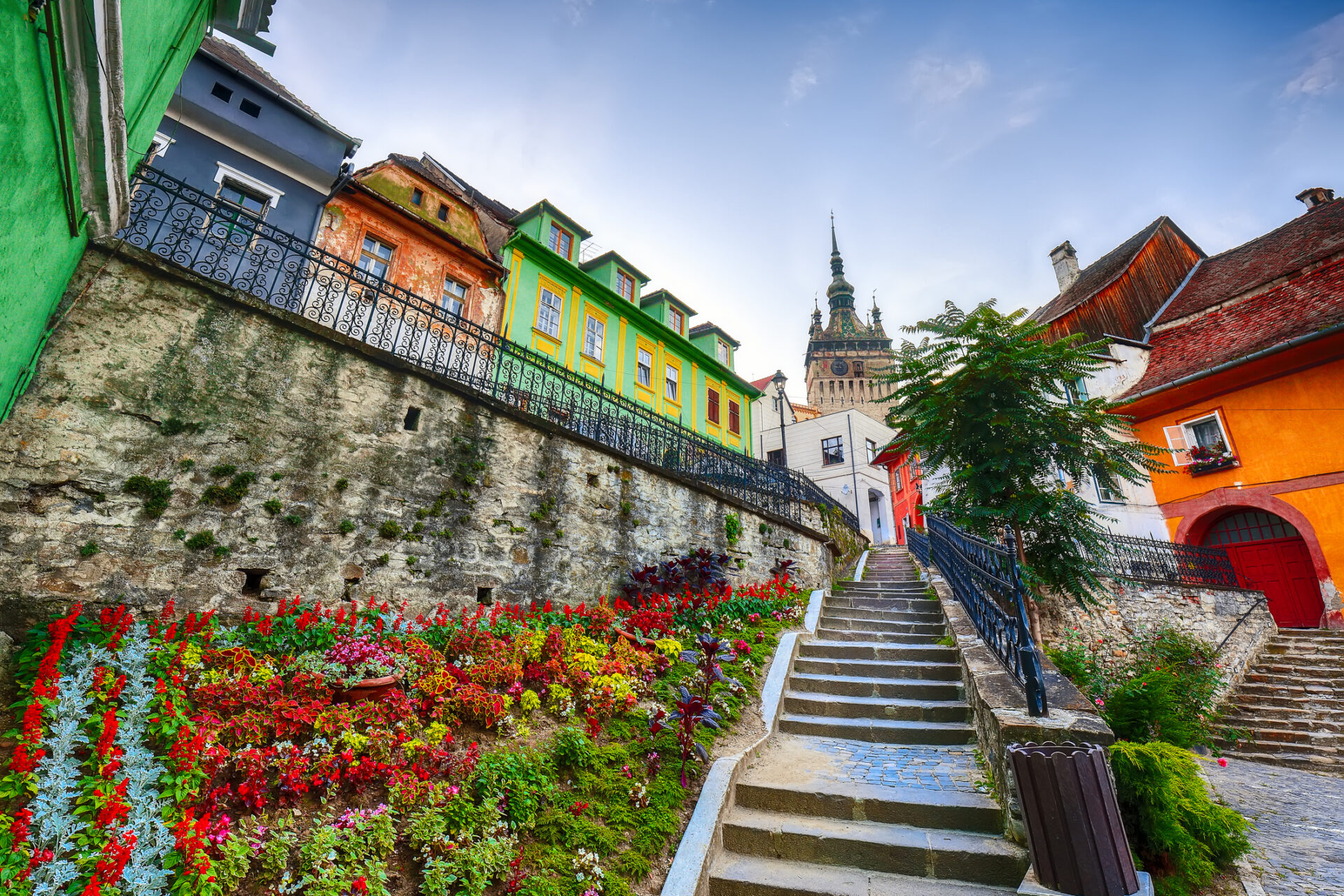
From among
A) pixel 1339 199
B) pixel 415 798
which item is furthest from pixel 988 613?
pixel 1339 199

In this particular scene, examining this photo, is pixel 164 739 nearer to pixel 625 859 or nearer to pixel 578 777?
pixel 578 777

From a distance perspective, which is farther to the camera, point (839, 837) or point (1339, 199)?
point (1339, 199)

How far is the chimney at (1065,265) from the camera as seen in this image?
2377cm

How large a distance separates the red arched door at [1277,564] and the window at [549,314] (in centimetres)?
2029

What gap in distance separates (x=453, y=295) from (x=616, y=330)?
6.42 meters

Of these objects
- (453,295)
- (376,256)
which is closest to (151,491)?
(376,256)

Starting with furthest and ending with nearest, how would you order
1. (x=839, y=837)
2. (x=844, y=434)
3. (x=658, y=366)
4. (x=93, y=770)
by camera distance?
(x=844, y=434) < (x=658, y=366) < (x=839, y=837) < (x=93, y=770)

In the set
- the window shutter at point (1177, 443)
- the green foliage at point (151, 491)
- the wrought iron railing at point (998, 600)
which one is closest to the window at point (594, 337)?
the wrought iron railing at point (998, 600)

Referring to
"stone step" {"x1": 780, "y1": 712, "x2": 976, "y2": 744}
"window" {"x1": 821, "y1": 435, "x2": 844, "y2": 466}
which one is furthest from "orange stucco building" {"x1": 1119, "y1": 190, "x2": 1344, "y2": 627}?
"window" {"x1": 821, "y1": 435, "x2": 844, "y2": 466}

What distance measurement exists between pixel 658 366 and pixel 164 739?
60.2ft

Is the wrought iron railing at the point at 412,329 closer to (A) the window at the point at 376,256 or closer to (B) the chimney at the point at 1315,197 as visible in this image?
(A) the window at the point at 376,256

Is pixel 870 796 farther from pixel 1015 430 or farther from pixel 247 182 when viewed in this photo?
pixel 247 182

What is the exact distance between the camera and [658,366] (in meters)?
20.8

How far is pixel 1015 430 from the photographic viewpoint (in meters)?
8.19
